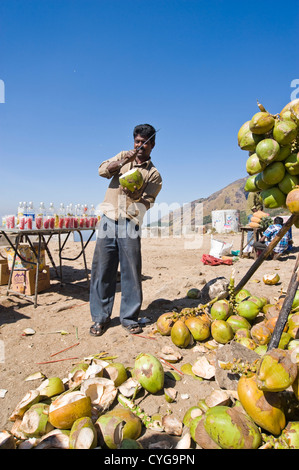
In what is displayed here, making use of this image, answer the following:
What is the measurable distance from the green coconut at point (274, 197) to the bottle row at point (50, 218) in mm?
3449

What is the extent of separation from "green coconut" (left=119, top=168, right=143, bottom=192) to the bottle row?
196 cm

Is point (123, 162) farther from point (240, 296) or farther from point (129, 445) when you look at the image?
point (129, 445)

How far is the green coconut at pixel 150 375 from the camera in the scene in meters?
2.00

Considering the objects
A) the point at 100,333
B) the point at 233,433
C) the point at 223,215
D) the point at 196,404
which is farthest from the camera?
the point at 223,215

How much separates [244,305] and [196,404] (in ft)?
3.82

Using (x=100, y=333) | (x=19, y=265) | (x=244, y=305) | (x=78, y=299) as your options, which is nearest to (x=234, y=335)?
(x=244, y=305)

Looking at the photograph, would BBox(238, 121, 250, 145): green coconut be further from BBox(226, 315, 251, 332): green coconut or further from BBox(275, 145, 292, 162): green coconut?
BBox(226, 315, 251, 332): green coconut

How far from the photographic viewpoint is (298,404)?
1572 millimetres

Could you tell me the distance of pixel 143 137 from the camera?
3207 mm

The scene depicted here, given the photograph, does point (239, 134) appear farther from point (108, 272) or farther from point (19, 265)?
point (19, 265)

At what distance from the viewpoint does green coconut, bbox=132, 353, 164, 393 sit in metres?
2.00

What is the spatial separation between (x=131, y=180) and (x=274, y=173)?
154cm

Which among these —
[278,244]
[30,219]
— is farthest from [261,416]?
[278,244]

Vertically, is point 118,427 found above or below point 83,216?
below
